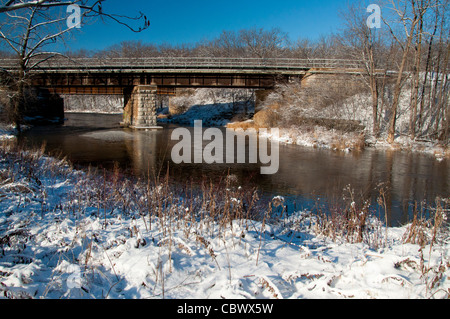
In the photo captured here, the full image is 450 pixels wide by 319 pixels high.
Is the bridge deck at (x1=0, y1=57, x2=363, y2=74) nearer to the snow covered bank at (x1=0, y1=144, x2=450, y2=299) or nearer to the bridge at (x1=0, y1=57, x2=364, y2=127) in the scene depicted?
the bridge at (x1=0, y1=57, x2=364, y2=127)

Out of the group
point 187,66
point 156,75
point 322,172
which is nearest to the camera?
point 322,172

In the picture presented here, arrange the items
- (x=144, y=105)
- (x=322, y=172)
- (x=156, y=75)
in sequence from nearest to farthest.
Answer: (x=322, y=172), (x=144, y=105), (x=156, y=75)

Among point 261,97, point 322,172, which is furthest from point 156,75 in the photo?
point 322,172

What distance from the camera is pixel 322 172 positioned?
14.2m

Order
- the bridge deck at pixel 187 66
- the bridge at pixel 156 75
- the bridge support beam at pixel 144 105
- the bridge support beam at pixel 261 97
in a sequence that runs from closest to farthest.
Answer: the bridge deck at pixel 187 66 → the bridge at pixel 156 75 → the bridge support beam at pixel 144 105 → the bridge support beam at pixel 261 97

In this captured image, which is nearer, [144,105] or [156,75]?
[144,105]

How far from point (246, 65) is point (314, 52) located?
40.4 metres

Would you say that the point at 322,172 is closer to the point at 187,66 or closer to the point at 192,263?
the point at 192,263

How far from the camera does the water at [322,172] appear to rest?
1013 centimetres

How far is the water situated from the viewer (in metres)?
10.1

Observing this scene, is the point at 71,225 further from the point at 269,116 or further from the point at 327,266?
the point at 269,116

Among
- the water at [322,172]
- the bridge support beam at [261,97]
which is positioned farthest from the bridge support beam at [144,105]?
the water at [322,172]

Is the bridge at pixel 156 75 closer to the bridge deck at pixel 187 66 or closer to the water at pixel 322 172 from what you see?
the bridge deck at pixel 187 66
